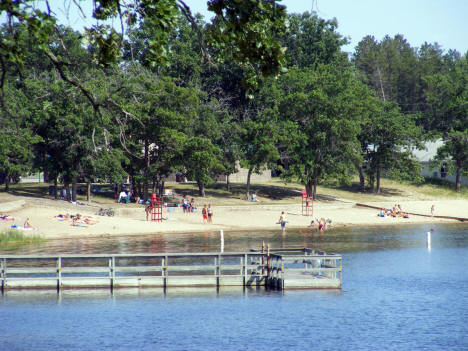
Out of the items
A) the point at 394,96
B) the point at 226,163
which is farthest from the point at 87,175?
the point at 394,96

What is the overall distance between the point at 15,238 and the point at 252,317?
32.5 metres

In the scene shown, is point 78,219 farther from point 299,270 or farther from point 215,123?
point 299,270

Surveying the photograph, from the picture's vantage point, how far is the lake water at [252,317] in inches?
931

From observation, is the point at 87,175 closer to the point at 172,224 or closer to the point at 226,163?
the point at 172,224

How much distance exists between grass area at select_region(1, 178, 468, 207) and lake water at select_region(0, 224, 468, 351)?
148ft

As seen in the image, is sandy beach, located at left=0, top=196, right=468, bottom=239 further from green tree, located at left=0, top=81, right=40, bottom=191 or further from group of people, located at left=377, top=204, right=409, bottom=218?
green tree, located at left=0, top=81, right=40, bottom=191

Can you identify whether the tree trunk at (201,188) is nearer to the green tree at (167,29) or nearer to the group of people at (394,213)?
the group of people at (394,213)

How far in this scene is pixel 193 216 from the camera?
72.2 meters

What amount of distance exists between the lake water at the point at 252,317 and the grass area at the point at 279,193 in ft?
148

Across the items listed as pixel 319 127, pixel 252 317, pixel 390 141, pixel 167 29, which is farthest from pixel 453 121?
pixel 167 29

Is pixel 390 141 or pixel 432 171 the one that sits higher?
pixel 390 141

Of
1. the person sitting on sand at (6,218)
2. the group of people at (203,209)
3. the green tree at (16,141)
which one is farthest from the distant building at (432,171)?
the person sitting on sand at (6,218)

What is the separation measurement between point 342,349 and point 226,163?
63788 mm

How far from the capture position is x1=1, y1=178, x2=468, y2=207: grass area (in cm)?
8206
